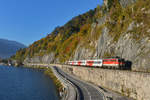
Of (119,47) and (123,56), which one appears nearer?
(123,56)

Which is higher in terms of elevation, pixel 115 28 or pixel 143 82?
pixel 115 28

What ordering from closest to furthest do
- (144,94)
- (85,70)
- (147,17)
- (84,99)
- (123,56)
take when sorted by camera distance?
(144,94)
(84,99)
(147,17)
(123,56)
(85,70)

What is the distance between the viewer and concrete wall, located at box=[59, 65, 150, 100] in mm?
28097

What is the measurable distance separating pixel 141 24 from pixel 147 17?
242cm

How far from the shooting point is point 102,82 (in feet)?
144

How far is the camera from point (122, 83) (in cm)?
3472

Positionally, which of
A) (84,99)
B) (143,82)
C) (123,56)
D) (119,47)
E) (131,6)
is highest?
(131,6)

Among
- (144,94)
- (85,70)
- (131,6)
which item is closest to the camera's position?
(144,94)

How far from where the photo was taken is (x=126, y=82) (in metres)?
33.3

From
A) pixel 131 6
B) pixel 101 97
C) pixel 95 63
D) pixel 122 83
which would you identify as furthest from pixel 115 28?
pixel 101 97

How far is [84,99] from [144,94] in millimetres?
11626

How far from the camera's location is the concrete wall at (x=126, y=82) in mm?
28097

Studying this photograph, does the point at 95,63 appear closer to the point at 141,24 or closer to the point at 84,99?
the point at 141,24

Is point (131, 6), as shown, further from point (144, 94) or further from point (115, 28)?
point (144, 94)
